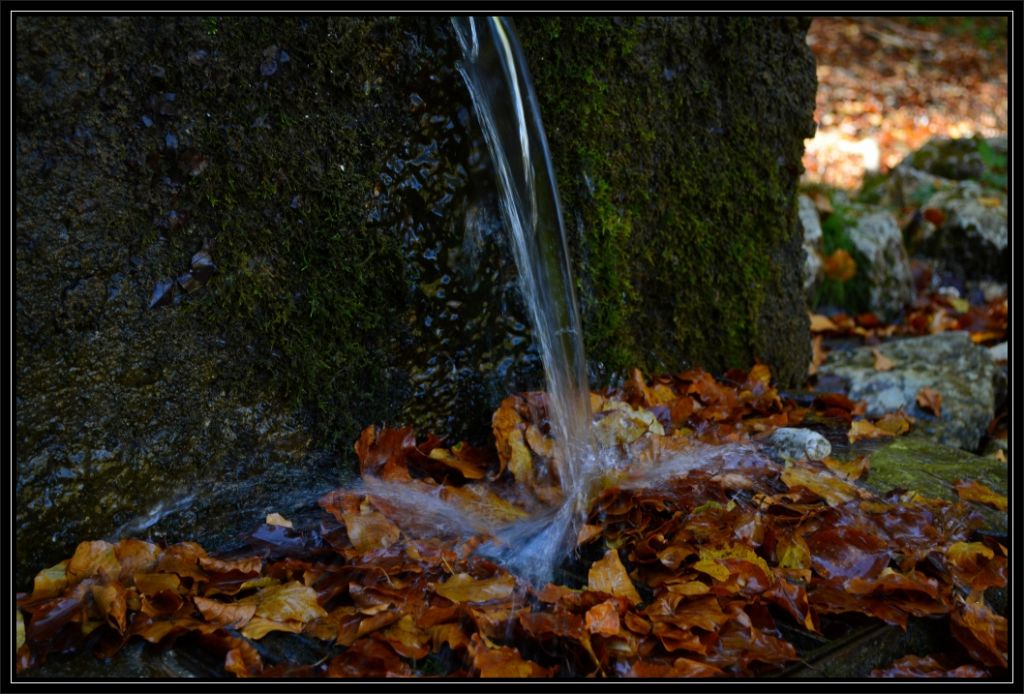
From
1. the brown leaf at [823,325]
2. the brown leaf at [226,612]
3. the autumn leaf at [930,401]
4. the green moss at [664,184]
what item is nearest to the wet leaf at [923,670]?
the brown leaf at [226,612]

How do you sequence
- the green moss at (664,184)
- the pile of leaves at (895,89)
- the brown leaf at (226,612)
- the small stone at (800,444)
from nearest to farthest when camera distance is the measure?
the brown leaf at (226,612) < the small stone at (800,444) < the green moss at (664,184) < the pile of leaves at (895,89)

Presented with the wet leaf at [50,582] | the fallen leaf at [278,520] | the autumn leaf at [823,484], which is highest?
the wet leaf at [50,582]

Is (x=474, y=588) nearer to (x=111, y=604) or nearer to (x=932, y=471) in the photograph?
(x=111, y=604)

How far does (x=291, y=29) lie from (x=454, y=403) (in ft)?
3.65

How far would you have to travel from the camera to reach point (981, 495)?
256 centimetres

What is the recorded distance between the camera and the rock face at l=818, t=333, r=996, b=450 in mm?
3672

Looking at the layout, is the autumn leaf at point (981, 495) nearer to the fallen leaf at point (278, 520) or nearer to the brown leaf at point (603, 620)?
the brown leaf at point (603, 620)

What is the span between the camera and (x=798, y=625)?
6.17ft

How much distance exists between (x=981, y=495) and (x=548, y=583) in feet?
4.45

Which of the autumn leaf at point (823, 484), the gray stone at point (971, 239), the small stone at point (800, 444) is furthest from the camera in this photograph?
the gray stone at point (971, 239)

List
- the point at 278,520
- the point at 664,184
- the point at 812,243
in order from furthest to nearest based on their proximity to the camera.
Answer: the point at 812,243 → the point at 664,184 → the point at 278,520

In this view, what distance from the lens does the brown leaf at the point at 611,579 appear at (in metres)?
1.96

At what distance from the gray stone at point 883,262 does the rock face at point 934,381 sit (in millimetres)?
1093

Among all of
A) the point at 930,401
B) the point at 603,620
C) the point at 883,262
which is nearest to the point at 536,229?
the point at 603,620
